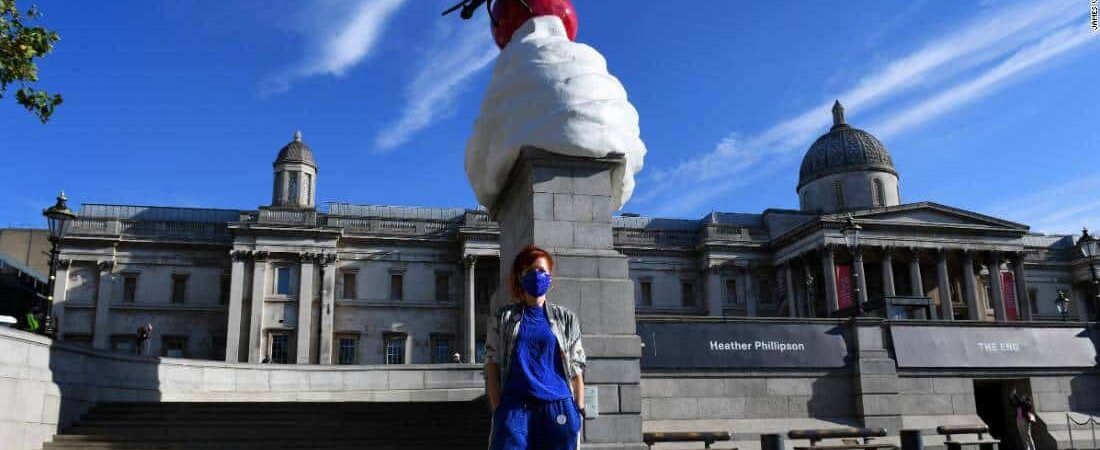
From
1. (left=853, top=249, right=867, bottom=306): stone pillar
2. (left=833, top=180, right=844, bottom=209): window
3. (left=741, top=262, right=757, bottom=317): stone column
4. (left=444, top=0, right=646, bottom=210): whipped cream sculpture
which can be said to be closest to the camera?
(left=444, top=0, right=646, bottom=210): whipped cream sculpture

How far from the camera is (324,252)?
147 ft

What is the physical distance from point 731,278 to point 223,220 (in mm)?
31135

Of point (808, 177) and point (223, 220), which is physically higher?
→ point (808, 177)

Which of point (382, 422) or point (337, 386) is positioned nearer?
point (382, 422)

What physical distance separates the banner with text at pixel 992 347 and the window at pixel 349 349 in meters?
33.1

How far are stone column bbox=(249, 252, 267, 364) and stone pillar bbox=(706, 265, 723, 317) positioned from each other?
25877 millimetres

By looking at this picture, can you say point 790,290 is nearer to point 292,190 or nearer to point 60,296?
point 292,190

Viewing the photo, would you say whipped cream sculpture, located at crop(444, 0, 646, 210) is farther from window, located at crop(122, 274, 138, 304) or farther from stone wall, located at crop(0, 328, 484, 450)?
window, located at crop(122, 274, 138, 304)

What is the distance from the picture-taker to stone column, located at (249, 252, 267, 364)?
42.9m

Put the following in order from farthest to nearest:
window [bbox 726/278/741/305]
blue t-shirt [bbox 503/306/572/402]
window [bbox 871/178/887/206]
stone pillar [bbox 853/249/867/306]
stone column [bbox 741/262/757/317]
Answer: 1. window [bbox 871/178/887/206]
2. window [bbox 726/278/741/305]
3. stone column [bbox 741/262/757/317]
4. stone pillar [bbox 853/249/867/306]
5. blue t-shirt [bbox 503/306/572/402]

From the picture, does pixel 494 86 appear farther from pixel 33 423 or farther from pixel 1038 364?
pixel 1038 364

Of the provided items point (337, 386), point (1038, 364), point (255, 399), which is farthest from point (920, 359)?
point (255, 399)

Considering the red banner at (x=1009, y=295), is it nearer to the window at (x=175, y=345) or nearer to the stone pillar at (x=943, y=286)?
the stone pillar at (x=943, y=286)

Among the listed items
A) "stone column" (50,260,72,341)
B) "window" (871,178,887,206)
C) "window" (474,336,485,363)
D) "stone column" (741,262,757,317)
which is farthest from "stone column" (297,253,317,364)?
"window" (871,178,887,206)
